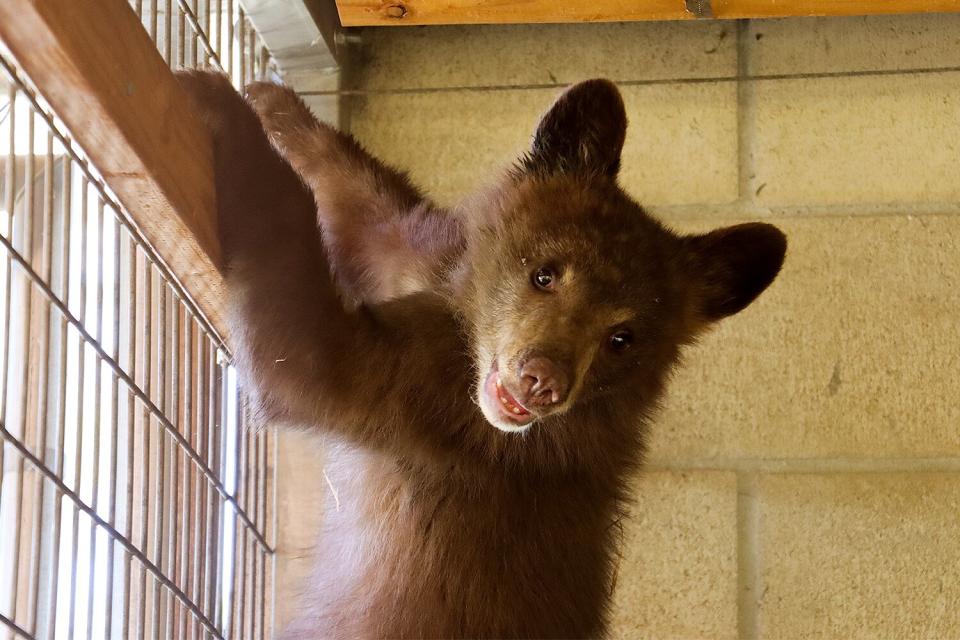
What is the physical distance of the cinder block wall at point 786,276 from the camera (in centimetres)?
375


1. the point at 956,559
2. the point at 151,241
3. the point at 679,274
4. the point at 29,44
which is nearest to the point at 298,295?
the point at 151,241

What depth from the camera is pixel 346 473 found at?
291cm

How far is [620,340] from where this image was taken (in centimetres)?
270

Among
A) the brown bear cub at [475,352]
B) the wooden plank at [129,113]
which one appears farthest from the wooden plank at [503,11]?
the wooden plank at [129,113]

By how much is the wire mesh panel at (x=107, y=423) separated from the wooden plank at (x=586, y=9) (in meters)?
0.53

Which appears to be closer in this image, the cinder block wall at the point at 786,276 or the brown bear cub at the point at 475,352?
the brown bear cub at the point at 475,352

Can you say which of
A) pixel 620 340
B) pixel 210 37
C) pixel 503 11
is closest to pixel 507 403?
pixel 620 340

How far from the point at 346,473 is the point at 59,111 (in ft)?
4.21

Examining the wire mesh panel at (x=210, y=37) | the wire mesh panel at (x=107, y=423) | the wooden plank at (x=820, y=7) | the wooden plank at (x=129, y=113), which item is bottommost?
the wire mesh panel at (x=107, y=423)

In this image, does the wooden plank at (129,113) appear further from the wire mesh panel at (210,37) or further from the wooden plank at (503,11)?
the wooden plank at (503,11)

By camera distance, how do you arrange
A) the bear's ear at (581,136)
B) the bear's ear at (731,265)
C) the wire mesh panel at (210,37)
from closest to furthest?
1. the bear's ear at (581,136)
2. the bear's ear at (731,265)
3. the wire mesh panel at (210,37)

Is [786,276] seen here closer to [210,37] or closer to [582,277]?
[582,277]

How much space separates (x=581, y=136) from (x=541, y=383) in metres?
0.81

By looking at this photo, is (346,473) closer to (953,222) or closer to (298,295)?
(298,295)
